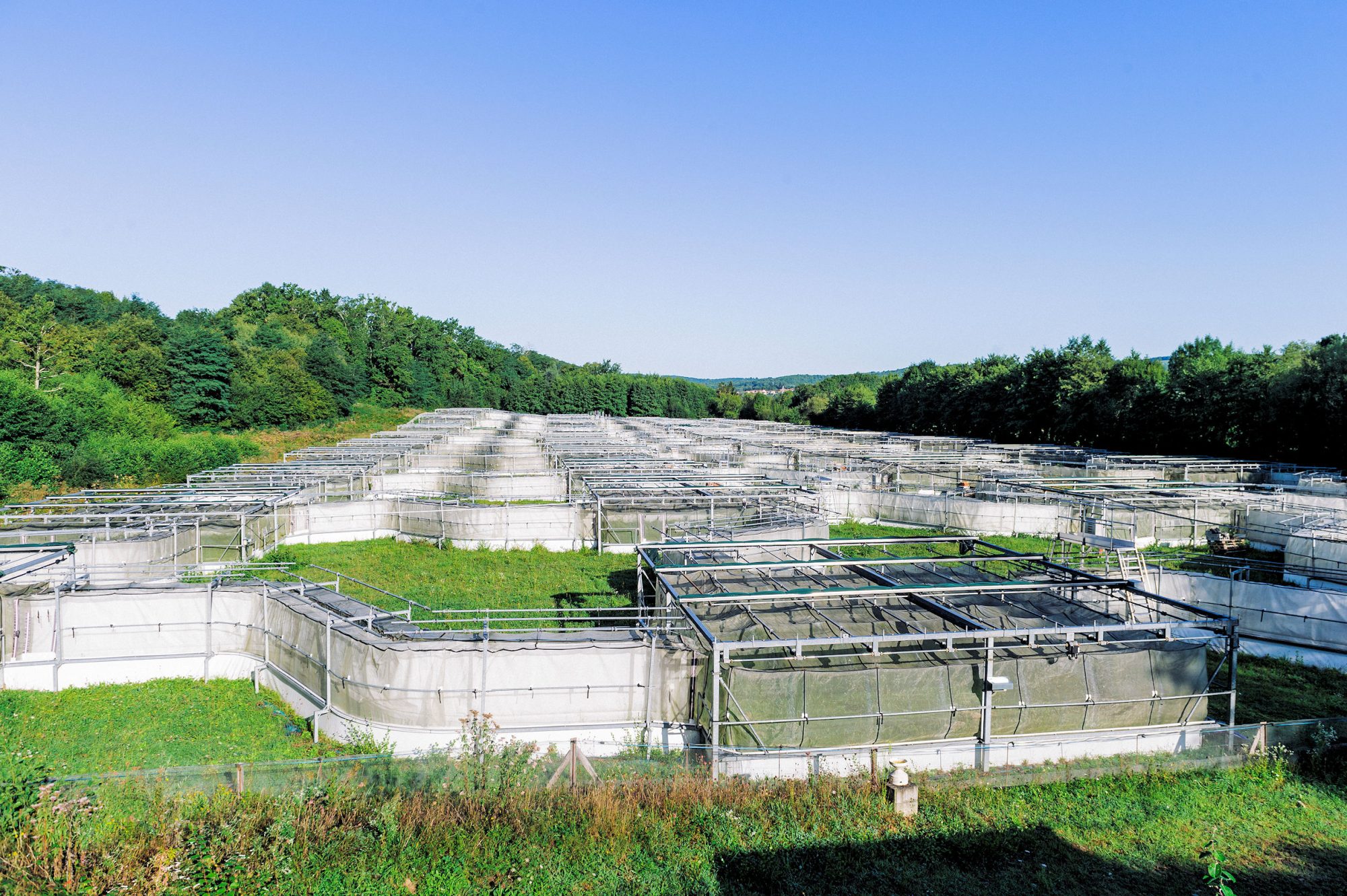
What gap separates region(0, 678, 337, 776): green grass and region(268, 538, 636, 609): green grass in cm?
407

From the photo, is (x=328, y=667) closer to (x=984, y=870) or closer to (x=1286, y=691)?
(x=984, y=870)

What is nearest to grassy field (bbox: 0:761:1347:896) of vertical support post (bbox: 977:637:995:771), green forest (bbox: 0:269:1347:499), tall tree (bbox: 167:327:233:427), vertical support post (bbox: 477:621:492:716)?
vertical support post (bbox: 977:637:995:771)

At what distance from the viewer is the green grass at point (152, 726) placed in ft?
42.4

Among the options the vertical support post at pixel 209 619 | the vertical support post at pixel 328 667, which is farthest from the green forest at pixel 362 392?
the vertical support post at pixel 328 667

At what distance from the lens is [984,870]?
31.9 feet

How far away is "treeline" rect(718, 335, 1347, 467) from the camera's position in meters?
47.1

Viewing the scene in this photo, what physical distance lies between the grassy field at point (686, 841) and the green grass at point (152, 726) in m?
4.17

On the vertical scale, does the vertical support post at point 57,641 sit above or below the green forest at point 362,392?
below

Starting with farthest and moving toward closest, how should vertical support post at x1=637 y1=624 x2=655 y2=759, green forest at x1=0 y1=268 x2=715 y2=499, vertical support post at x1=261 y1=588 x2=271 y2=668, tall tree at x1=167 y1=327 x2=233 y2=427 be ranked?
tall tree at x1=167 y1=327 x2=233 y2=427
green forest at x1=0 y1=268 x2=715 y2=499
vertical support post at x1=261 y1=588 x2=271 y2=668
vertical support post at x1=637 y1=624 x2=655 y2=759

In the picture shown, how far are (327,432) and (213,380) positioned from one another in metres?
10.1

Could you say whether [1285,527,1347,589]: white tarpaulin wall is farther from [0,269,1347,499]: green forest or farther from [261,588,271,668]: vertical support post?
[0,269,1347,499]: green forest

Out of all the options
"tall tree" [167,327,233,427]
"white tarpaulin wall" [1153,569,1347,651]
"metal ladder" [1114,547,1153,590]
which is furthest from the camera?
"tall tree" [167,327,233,427]

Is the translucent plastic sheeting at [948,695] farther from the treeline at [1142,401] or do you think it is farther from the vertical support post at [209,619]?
the treeline at [1142,401]

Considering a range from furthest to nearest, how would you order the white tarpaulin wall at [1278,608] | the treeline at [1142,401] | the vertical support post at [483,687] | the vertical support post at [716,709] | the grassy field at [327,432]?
1. the grassy field at [327,432]
2. the treeline at [1142,401]
3. the white tarpaulin wall at [1278,608]
4. the vertical support post at [483,687]
5. the vertical support post at [716,709]
